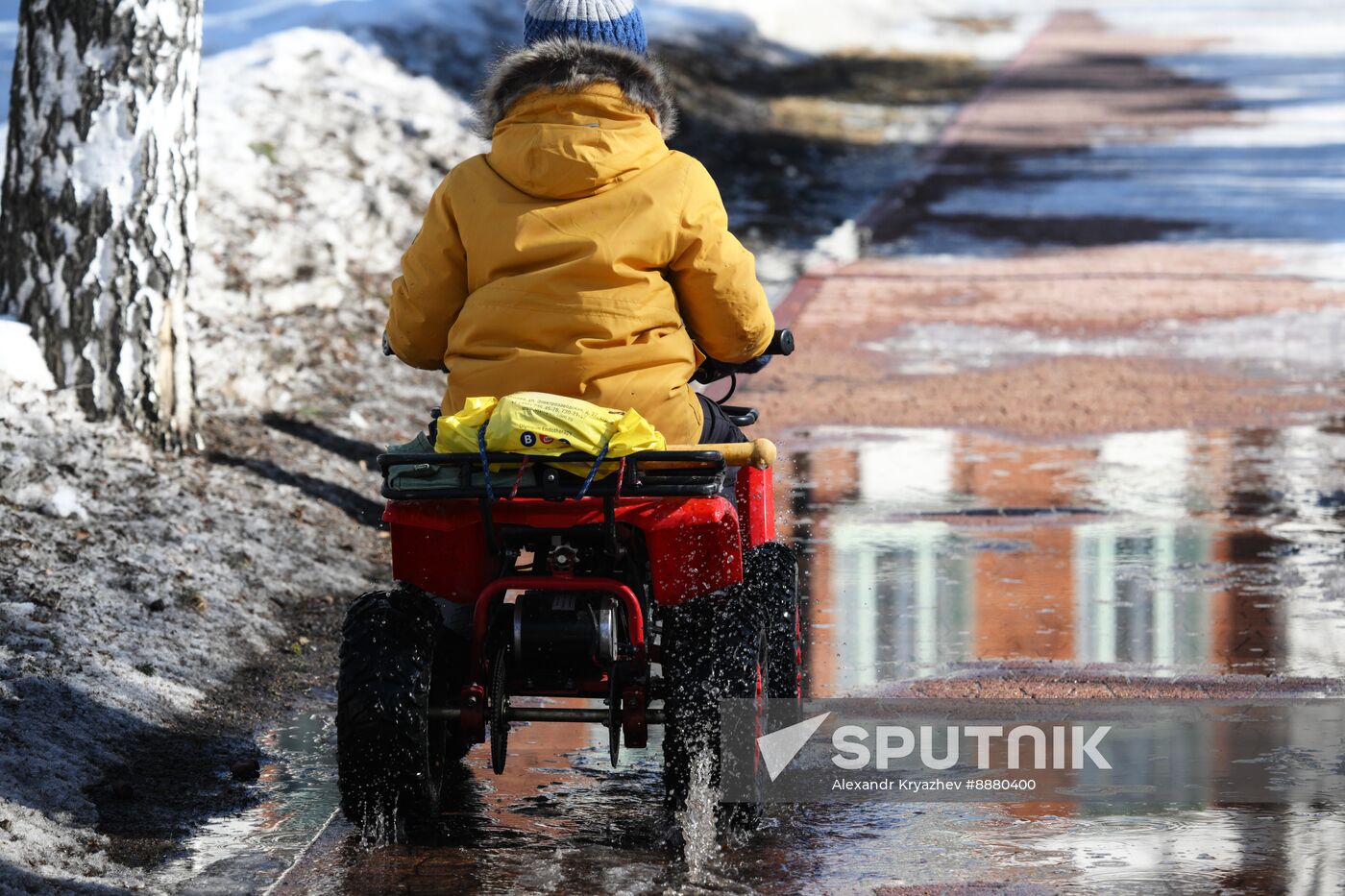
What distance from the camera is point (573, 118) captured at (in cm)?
505

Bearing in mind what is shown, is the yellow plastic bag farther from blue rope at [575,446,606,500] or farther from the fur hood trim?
the fur hood trim

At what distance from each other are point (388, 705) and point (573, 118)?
1.50 meters

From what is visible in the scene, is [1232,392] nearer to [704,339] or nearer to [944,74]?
[704,339]

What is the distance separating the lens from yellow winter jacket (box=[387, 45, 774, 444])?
4.99m

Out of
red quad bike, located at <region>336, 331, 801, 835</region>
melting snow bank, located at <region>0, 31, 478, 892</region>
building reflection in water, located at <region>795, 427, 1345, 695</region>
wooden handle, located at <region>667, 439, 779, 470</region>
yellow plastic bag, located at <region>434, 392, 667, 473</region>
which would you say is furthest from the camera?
building reflection in water, located at <region>795, 427, 1345, 695</region>

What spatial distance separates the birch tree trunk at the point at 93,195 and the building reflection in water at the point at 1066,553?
2.94m

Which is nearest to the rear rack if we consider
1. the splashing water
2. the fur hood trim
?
the splashing water

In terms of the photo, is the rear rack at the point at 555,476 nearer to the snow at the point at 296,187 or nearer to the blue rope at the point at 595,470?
the blue rope at the point at 595,470

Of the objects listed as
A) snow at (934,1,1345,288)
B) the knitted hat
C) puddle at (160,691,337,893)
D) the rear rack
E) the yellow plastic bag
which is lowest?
puddle at (160,691,337,893)

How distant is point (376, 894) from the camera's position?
4949mm

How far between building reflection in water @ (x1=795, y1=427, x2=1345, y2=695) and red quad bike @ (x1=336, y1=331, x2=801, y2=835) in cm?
171

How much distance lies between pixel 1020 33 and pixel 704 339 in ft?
116

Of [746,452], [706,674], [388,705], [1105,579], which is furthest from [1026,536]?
[388,705]

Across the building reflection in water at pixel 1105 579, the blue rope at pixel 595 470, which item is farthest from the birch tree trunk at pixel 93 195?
the blue rope at pixel 595 470
